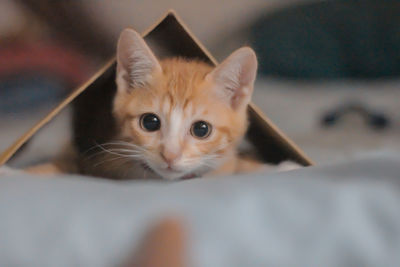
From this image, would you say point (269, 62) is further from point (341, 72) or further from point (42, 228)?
point (42, 228)

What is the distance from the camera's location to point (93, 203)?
1.94 feet

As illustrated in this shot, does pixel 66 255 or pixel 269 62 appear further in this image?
pixel 269 62

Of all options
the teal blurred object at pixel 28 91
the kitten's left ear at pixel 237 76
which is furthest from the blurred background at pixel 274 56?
the kitten's left ear at pixel 237 76

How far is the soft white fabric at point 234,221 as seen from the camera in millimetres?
533

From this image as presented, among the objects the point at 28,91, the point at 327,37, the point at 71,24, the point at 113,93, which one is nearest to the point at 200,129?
the point at 113,93

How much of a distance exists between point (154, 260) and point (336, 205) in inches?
10.3

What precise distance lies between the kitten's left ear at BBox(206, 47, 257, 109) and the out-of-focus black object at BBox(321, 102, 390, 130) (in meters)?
0.71

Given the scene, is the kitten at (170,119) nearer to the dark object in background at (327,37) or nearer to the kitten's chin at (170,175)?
the kitten's chin at (170,175)

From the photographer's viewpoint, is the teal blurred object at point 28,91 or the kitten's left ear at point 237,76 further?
the teal blurred object at point 28,91

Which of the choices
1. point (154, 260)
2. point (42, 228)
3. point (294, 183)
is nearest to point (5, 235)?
point (42, 228)

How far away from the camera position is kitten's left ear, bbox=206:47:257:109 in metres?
0.97

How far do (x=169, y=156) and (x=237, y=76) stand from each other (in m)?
0.28

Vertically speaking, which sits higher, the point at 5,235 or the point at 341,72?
the point at 341,72

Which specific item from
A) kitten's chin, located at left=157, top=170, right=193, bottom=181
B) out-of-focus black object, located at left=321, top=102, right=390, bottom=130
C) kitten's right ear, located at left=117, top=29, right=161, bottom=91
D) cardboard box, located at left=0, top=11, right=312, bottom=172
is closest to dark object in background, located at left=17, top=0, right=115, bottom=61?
cardboard box, located at left=0, top=11, right=312, bottom=172
